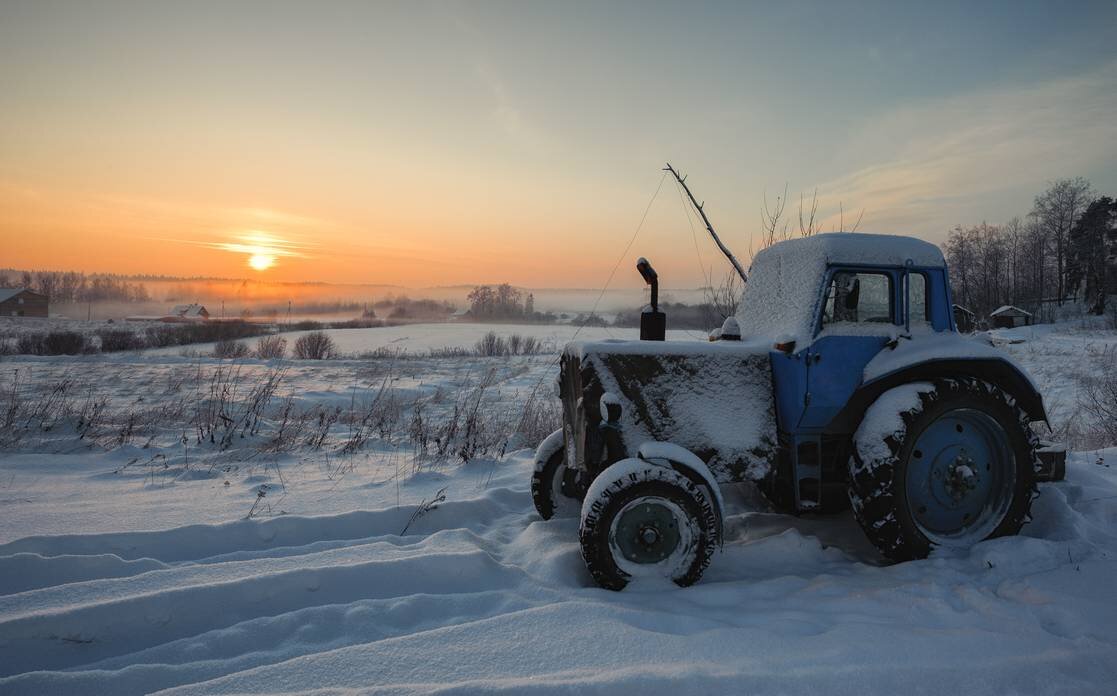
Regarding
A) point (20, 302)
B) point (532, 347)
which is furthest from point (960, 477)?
point (20, 302)

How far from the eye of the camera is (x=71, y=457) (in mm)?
5727

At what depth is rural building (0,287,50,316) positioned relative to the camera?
7362 centimetres

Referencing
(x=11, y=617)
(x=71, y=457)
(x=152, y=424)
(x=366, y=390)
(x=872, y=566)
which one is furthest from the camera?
(x=366, y=390)

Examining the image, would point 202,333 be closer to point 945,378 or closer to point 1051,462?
point 945,378

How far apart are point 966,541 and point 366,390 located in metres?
11.3

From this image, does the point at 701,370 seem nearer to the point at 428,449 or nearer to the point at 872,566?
the point at 872,566

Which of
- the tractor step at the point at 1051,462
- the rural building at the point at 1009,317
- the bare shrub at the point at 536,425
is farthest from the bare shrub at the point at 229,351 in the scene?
the rural building at the point at 1009,317

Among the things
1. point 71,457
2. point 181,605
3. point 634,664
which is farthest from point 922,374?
point 71,457

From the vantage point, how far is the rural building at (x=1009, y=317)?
1268 inches

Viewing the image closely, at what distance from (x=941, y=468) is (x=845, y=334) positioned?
112 centimetres

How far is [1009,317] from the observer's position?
3356 cm

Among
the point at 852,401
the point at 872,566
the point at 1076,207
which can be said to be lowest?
the point at 872,566

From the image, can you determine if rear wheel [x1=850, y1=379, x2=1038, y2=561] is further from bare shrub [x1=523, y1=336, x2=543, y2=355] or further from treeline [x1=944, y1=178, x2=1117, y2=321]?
treeline [x1=944, y1=178, x2=1117, y2=321]

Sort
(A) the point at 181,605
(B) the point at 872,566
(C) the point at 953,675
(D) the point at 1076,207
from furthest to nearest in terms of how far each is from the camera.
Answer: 1. (D) the point at 1076,207
2. (B) the point at 872,566
3. (A) the point at 181,605
4. (C) the point at 953,675
